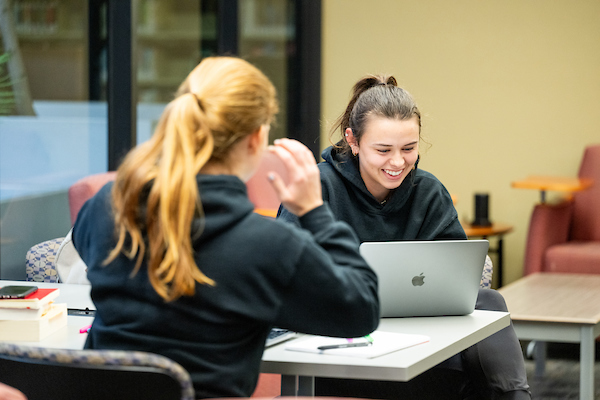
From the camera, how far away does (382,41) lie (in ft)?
16.6

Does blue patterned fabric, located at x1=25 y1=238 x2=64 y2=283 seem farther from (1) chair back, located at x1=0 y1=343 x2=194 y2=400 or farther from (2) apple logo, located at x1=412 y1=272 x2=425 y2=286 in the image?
(1) chair back, located at x1=0 y1=343 x2=194 y2=400

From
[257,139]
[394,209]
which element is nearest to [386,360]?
[257,139]

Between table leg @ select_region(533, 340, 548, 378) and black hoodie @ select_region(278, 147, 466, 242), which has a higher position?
black hoodie @ select_region(278, 147, 466, 242)

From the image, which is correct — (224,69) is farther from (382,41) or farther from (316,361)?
(382,41)

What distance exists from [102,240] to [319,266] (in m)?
0.34

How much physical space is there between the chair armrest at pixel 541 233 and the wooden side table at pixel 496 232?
316 millimetres

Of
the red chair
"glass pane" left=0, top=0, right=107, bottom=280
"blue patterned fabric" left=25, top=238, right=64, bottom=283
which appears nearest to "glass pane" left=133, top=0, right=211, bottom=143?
"glass pane" left=0, top=0, right=107, bottom=280

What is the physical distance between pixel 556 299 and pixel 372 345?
1.77 meters

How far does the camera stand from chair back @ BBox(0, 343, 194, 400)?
0.99 m

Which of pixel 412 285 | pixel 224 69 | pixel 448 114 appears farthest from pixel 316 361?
pixel 448 114

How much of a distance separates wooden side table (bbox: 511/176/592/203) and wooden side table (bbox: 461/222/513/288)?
1.01ft

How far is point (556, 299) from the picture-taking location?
296 centimetres

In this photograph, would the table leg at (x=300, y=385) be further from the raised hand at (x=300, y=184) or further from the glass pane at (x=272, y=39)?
the glass pane at (x=272, y=39)

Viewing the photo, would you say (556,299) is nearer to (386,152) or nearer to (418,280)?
(386,152)
